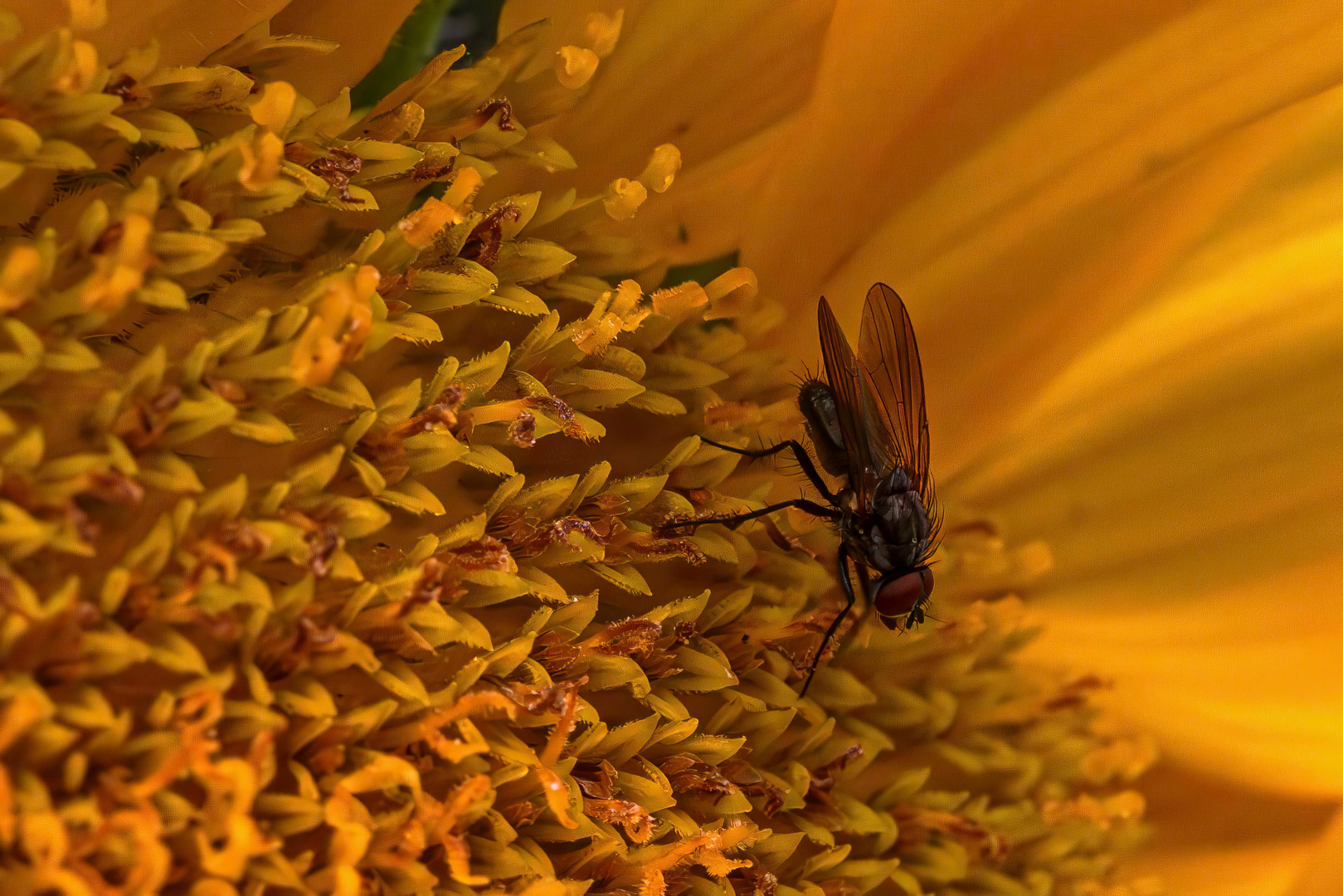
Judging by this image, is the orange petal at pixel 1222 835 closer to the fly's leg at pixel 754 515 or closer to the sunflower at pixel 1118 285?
the sunflower at pixel 1118 285

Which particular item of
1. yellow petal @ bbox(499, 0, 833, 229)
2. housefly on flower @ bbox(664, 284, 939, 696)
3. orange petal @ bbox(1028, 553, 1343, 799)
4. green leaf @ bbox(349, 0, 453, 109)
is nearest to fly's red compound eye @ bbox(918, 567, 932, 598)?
housefly on flower @ bbox(664, 284, 939, 696)

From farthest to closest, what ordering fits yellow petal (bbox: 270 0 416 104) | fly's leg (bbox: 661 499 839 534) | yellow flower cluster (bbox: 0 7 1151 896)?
fly's leg (bbox: 661 499 839 534) → yellow petal (bbox: 270 0 416 104) → yellow flower cluster (bbox: 0 7 1151 896)

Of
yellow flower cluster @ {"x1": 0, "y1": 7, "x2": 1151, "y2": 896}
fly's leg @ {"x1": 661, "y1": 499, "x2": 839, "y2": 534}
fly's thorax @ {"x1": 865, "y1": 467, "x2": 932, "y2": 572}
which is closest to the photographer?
yellow flower cluster @ {"x1": 0, "y1": 7, "x2": 1151, "y2": 896}

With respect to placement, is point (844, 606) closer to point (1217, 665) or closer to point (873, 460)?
point (873, 460)

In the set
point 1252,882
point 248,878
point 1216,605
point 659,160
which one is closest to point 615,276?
point 659,160

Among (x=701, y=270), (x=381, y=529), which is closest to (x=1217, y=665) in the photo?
(x=701, y=270)

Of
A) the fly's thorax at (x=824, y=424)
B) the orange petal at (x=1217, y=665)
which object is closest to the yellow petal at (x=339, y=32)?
the fly's thorax at (x=824, y=424)

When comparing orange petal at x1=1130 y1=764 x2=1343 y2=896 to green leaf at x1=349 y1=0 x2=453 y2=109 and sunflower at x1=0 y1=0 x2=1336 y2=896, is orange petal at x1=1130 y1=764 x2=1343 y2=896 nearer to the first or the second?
sunflower at x1=0 y1=0 x2=1336 y2=896
